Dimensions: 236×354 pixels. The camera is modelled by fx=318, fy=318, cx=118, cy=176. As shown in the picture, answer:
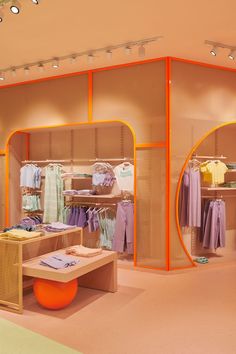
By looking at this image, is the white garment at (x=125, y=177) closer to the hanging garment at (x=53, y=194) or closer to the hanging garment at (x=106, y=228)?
the hanging garment at (x=106, y=228)

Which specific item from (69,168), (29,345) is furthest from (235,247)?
(29,345)

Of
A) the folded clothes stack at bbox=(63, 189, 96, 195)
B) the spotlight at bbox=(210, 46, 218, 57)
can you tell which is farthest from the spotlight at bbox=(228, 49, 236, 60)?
the folded clothes stack at bbox=(63, 189, 96, 195)

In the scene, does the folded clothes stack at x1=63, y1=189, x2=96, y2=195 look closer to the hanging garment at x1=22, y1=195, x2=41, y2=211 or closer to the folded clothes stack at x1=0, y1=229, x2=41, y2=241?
the hanging garment at x1=22, y1=195, x2=41, y2=211

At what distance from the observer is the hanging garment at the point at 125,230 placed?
501 cm

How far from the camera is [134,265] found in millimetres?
4922

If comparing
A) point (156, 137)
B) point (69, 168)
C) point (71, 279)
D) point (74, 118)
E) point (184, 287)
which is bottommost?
point (184, 287)

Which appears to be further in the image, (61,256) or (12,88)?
(12,88)

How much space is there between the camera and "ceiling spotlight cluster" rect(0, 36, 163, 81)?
411 centimetres

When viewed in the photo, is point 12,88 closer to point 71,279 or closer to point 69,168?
point 69,168

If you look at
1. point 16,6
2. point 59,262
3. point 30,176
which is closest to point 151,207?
point 59,262

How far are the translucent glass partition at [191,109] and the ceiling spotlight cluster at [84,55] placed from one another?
2.51ft

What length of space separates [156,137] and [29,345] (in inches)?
131

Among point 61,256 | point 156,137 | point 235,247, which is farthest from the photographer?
point 235,247

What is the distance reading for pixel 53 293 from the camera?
3389mm
